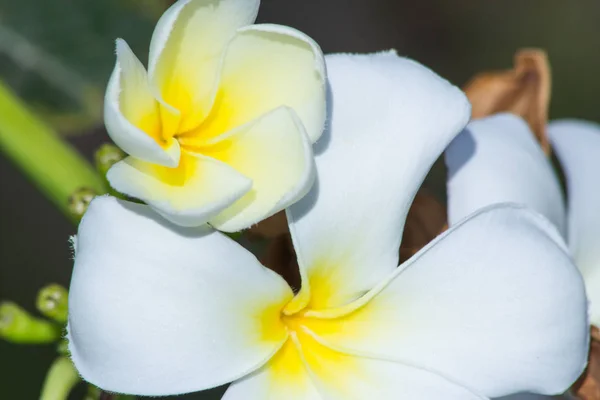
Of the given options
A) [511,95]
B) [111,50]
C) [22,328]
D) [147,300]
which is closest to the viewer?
[147,300]

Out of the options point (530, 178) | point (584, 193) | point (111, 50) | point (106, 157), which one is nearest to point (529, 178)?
point (530, 178)

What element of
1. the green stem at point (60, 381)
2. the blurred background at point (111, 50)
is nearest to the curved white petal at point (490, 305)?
the green stem at point (60, 381)

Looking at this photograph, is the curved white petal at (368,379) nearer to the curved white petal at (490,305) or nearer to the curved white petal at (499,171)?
the curved white petal at (490,305)

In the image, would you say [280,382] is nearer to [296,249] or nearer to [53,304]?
[296,249]

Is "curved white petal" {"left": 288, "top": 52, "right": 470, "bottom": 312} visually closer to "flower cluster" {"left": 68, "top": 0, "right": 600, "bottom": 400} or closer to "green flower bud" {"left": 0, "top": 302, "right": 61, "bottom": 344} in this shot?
"flower cluster" {"left": 68, "top": 0, "right": 600, "bottom": 400}

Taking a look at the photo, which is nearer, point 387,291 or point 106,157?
point 387,291

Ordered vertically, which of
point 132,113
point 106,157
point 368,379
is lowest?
point 368,379

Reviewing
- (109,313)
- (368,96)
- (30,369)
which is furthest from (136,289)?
(30,369)

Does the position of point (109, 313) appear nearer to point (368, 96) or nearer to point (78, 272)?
point (78, 272)
